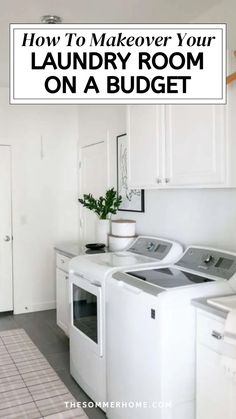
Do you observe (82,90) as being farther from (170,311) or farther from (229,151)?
(170,311)

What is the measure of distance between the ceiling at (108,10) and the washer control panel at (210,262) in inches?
63.1

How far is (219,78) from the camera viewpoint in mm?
2203

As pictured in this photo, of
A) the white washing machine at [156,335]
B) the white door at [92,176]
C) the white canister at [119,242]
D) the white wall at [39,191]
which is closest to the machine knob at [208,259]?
the white washing machine at [156,335]

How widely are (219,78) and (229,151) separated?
0.49 meters

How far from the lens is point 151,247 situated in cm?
299

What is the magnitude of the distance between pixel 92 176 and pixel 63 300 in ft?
A: 5.01

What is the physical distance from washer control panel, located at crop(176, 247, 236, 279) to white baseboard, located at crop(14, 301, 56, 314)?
102 inches

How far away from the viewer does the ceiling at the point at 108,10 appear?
2.38 meters

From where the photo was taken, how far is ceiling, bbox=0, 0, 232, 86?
2385 millimetres

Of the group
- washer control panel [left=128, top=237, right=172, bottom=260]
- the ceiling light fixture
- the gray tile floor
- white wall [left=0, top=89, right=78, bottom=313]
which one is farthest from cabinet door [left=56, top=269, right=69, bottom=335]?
the ceiling light fixture

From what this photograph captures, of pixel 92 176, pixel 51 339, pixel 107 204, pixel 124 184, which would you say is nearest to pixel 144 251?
pixel 107 204

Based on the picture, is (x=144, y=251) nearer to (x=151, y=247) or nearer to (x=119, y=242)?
(x=151, y=247)

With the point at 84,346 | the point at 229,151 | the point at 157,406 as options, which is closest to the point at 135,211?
the point at 84,346

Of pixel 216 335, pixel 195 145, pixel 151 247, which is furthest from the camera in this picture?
pixel 151 247
